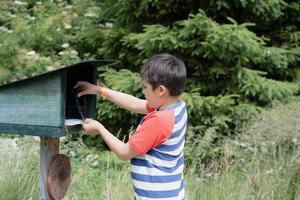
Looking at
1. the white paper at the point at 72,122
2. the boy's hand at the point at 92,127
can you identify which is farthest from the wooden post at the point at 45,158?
the boy's hand at the point at 92,127

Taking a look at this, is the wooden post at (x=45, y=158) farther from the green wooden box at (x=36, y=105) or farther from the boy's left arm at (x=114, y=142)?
the boy's left arm at (x=114, y=142)

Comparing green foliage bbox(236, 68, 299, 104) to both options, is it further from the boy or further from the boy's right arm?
the boy

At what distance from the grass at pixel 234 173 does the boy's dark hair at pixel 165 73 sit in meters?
1.41

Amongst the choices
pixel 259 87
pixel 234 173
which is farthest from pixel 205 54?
pixel 234 173

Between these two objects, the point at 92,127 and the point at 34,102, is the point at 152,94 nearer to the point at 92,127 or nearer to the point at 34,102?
the point at 92,127

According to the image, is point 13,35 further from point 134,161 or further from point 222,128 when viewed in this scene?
point 134,161

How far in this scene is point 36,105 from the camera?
9.37 ft

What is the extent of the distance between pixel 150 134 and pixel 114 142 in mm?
188

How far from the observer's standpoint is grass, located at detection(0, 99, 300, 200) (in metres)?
4.05

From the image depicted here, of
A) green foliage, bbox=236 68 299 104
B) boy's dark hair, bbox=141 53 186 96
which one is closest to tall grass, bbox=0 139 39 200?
boy's dark hair, bbox=141 53 186 96

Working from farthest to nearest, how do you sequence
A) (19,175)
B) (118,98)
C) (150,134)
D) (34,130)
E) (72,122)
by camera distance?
(19,175), (118,98), (72,122), (34,130), (150,134)

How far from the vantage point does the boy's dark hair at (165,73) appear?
276cm

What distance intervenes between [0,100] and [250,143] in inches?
101

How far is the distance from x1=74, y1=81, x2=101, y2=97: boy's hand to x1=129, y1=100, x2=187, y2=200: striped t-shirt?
38 cm
